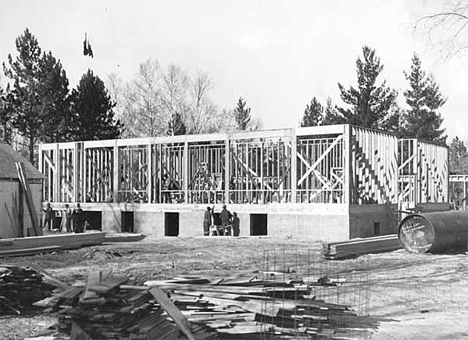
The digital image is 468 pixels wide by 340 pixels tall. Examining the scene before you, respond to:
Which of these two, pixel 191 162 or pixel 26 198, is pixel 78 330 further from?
pixel 191 162

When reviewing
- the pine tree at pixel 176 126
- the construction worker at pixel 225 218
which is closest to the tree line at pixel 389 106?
the pine tree at pixel 176 126

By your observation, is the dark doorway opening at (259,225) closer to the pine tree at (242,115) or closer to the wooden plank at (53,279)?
the wooden plank at (53,279)

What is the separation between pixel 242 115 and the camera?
222 feet

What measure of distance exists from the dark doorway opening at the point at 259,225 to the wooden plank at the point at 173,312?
2024 centimetres

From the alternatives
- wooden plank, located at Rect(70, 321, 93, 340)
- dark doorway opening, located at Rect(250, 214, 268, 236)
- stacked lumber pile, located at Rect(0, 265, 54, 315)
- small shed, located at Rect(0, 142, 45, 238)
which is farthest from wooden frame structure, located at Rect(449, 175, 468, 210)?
wooden plank, located at Rect(70, 321, 93, 340)

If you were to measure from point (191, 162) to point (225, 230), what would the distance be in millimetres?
5102

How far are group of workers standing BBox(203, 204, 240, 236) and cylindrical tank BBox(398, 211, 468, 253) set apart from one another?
350 inches

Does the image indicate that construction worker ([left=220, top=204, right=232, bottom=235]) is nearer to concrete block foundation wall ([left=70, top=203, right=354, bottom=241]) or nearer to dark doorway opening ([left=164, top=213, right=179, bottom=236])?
concrete block foundation wall ([left=70, top=203, right=354, bottom=241])

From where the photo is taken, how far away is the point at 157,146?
31875mm

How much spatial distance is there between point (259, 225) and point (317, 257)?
31.9ft

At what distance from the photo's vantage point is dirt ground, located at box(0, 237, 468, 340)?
10031 mm

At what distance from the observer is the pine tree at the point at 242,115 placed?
67.1m

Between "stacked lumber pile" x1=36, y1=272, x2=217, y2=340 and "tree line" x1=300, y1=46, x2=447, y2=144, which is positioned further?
"tree line" x1=300, y1=46, x2=447, y2=144

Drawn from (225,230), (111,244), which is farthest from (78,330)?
(225,230)
